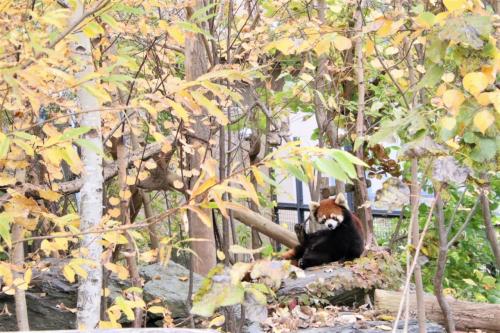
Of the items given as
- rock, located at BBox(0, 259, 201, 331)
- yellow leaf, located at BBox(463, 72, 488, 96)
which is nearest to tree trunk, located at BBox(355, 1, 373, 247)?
rock, located at BBox(0, 259, 201, 331)

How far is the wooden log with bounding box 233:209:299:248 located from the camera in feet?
21.3

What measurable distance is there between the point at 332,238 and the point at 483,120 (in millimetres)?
4574

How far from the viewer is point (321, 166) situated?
65.6 inches

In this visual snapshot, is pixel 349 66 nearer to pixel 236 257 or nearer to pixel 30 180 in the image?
pixel 236 257

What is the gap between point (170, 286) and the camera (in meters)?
5.72

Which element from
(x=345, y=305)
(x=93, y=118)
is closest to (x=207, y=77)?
(x=93, y=118)

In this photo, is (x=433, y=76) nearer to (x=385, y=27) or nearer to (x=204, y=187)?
(x=385, y=27)

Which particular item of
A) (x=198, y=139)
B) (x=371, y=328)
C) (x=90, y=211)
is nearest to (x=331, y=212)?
(x=198, y=139)

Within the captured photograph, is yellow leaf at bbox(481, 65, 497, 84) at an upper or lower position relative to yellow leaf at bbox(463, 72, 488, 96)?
upper

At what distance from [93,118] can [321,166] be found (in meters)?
1.84

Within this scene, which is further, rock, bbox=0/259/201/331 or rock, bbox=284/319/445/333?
rock, bbox=0/259/201/331

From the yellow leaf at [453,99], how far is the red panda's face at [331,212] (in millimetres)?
4473

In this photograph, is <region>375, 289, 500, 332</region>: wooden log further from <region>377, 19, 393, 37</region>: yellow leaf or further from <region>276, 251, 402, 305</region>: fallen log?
<region>377, 19, 393, 37</region>: yellow leaf

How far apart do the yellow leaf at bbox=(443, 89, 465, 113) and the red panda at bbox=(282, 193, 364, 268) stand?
4421 millimetres
